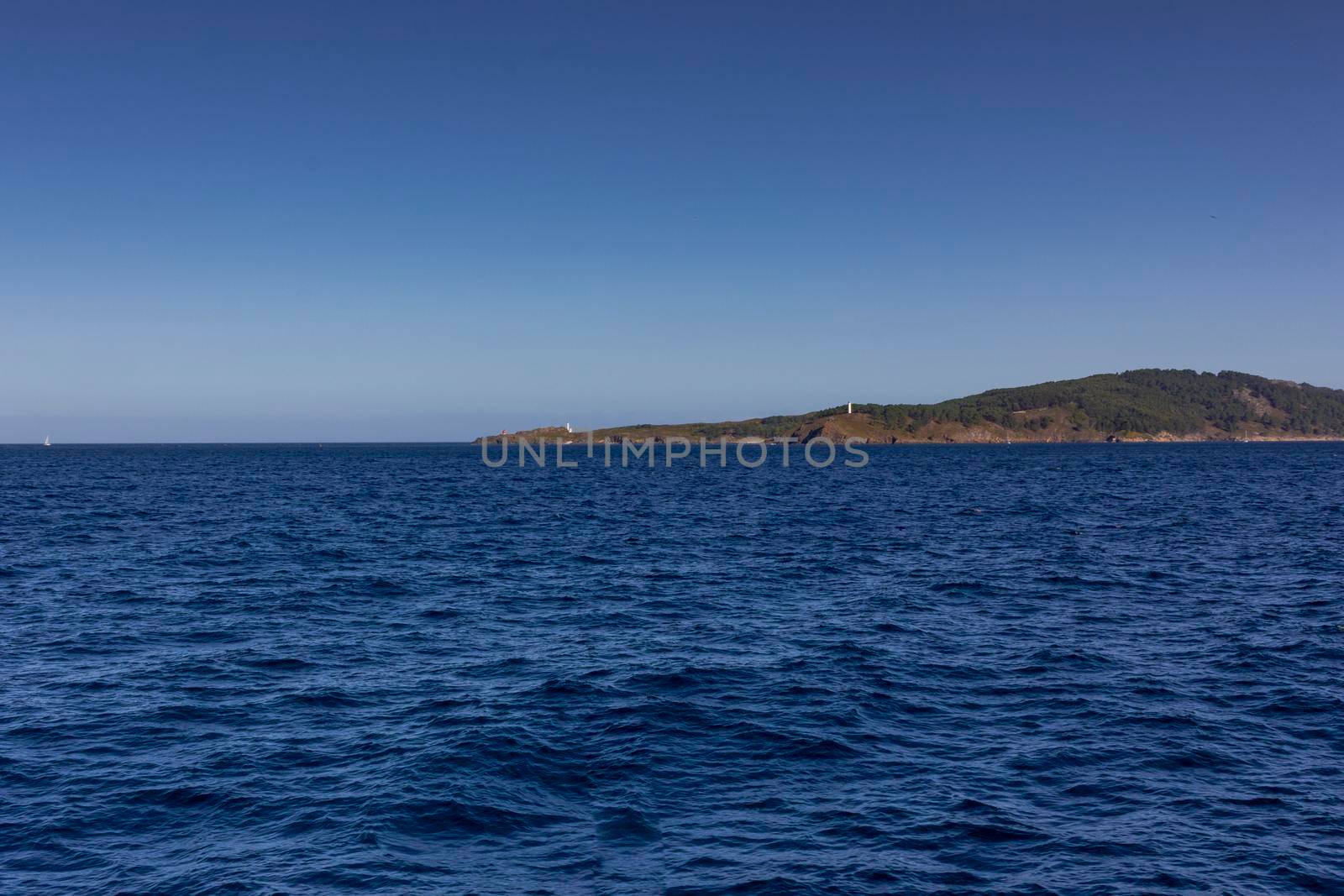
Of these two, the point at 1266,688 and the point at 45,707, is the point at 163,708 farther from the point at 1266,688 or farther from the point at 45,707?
the point at 1266,688

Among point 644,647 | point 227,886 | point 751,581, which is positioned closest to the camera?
point 227,886

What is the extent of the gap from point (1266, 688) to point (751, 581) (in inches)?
846

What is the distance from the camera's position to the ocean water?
51.6 ft

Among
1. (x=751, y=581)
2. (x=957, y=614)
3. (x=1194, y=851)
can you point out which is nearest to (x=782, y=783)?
(x=1194, y=851)

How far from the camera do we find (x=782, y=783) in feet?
62.0

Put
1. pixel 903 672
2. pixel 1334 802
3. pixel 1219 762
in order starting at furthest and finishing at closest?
1. pixel 903 672
2. pixel 1219 762
3. pixel 1334 802

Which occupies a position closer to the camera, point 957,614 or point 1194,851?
point 1194,851

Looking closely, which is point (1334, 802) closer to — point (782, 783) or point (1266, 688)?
point (1266, 688)

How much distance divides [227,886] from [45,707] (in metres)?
12.5

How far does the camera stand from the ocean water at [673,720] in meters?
15.7

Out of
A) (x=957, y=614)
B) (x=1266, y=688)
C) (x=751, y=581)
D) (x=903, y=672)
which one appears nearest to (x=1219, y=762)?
(x=1266, y=688)

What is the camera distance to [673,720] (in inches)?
889

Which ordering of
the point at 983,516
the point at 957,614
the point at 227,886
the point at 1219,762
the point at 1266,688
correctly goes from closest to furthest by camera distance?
the point at 227,886, the point at 1219,762, the point at 1266,688, the point at 957,614, the point at 983,516

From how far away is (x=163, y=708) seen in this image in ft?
77.1
